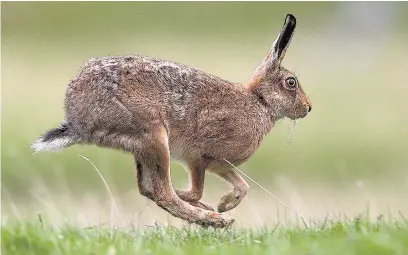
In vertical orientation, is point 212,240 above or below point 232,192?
below

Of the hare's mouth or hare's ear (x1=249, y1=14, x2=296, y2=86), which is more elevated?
hare's ear (x1=249, y1=14, x2=296, y2=86)

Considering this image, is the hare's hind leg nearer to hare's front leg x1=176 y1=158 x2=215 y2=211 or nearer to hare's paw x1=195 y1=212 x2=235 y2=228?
hare's paw x1=195 y1=212 x2=235 y2=228

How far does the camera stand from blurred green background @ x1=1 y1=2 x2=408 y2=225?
18.3 meters

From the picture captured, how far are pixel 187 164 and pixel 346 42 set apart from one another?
17.0 meters

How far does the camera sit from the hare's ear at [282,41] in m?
10.4

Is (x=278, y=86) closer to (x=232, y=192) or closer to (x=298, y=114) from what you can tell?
(x=298, y=114)

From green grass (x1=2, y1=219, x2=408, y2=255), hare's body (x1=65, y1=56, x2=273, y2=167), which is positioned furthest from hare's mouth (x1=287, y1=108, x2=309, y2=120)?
green grass (x1=2, y1=219, x2=408, y2=255)

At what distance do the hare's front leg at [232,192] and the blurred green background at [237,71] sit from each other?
4858 mm

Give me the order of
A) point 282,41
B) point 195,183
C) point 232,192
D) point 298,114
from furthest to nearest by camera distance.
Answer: point 298,114 < point 282,41 < point 232,192 < point 195,183

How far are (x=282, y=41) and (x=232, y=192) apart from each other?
151 centimetres

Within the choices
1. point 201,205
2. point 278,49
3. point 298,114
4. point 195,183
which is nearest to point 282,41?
point 278,49

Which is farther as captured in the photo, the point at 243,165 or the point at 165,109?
the point at 243,165

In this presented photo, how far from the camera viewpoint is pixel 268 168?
1919cm

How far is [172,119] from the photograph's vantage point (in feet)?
31.3
